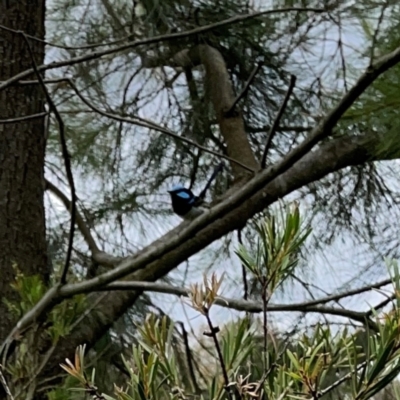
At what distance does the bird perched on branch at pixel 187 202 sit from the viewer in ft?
4.50

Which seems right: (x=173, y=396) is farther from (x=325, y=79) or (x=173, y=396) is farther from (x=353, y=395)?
(x=325, y=79)

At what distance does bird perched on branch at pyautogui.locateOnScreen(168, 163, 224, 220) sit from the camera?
137 centimetres

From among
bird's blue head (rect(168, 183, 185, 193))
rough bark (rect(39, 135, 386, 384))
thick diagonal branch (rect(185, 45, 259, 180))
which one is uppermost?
thick diagonal branch (rect(185, 45, 259, 180))

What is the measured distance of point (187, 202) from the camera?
55.3 inches

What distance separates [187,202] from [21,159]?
0.99 ft

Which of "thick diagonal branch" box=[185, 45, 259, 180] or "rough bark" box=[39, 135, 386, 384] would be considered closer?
"rough bark" box=[39, 135, 386, 384]

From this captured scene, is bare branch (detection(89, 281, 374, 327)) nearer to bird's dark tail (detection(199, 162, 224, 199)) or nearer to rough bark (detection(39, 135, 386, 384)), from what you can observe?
rough bark (detection(39, 135, 386, 384))

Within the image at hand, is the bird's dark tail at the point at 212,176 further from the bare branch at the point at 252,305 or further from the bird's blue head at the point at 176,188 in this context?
the bare branch at the point at 252,305

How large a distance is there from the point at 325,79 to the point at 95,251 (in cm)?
51

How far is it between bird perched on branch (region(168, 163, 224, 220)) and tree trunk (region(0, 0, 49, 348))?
25 centimetres

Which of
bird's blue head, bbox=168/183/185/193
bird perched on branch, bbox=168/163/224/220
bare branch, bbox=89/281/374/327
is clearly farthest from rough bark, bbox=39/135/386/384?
bare branch, bbox=89/281/374/327

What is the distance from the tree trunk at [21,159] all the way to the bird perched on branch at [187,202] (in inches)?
9.8

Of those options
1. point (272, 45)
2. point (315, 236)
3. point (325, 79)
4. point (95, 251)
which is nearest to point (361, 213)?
point (315, 236)

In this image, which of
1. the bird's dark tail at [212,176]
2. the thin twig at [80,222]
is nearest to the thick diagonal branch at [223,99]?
the bird's dark tail at [212,176]
